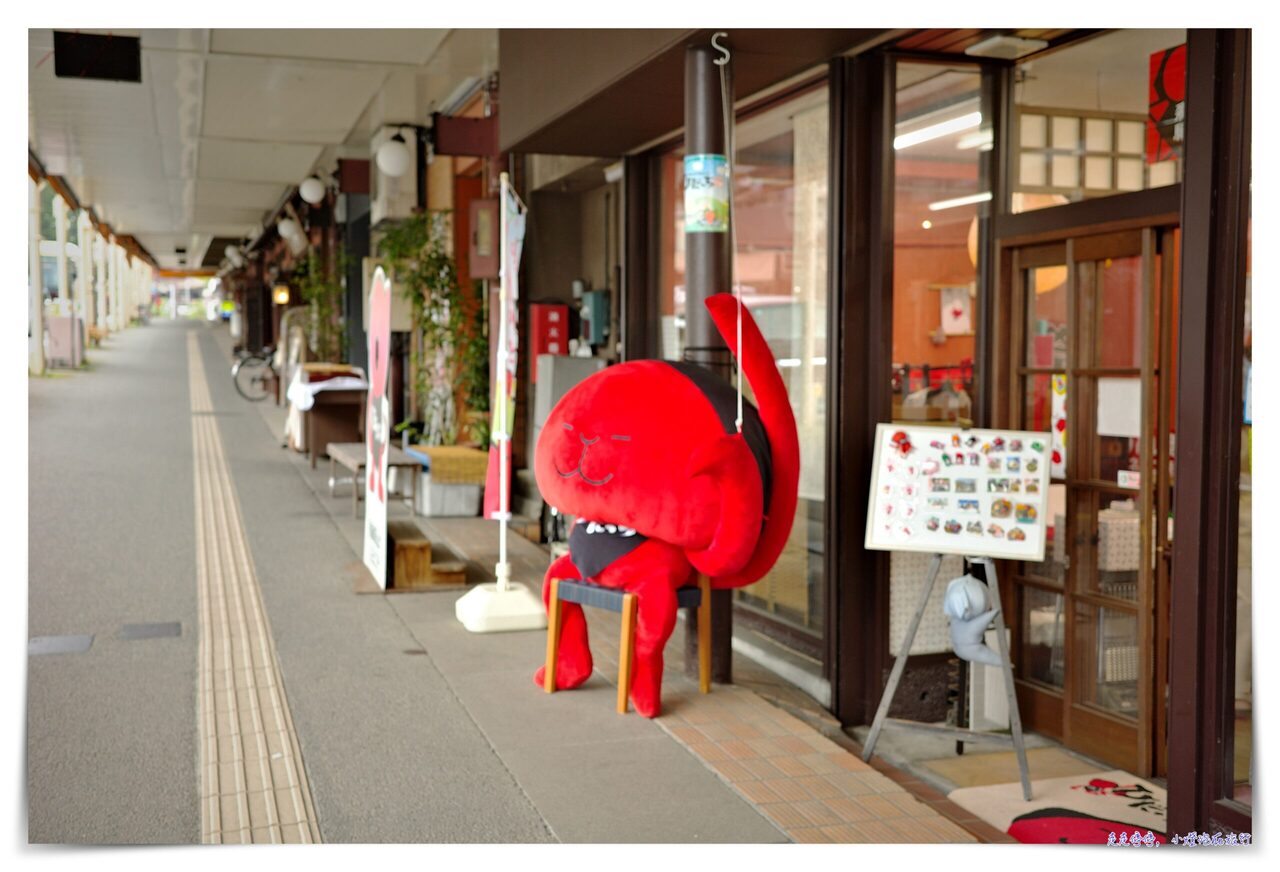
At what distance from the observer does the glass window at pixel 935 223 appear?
511 centimetres

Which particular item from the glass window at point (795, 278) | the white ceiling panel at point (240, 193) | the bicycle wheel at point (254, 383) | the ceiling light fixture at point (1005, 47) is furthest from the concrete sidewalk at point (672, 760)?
the bicycle wheel at point (254, 383)

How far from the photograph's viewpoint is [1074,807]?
4.37m

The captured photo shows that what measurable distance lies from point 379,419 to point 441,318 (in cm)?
480

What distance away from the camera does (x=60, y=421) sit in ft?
46.8

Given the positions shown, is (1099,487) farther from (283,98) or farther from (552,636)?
(283,98)

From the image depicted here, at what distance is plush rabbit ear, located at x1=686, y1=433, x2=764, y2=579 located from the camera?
4297 mm

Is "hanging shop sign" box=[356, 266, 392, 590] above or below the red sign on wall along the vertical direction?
below

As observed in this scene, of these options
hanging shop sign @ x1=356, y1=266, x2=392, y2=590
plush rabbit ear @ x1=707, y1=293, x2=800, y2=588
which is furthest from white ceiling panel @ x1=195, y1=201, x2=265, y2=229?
plush rabbit ear @ x1=707, y1=293, x2=800, y2=588

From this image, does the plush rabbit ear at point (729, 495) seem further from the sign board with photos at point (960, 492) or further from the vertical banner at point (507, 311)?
the vertical banner at point (507, 311)

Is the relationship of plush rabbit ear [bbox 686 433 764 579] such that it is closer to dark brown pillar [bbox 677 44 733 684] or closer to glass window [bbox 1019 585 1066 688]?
dark brown pillar [bbox 677 44 733 684]

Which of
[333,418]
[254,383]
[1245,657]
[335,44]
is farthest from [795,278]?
[254,383]

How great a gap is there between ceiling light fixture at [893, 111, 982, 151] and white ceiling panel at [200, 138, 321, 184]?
9996 millimetres

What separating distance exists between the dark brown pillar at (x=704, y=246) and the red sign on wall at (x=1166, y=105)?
1.55 meters
